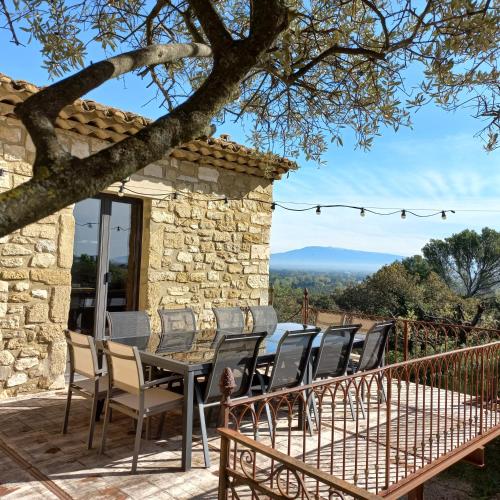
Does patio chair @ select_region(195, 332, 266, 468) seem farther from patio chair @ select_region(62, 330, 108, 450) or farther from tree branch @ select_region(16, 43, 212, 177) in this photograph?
tree branch @ select_region(16, 43, 212, 177)

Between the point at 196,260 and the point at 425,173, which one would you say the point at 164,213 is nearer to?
the point at 196,260

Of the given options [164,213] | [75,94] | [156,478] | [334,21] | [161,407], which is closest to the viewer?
[75,94]

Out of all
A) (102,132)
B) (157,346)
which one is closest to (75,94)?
(157,346)

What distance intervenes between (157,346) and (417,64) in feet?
10.5

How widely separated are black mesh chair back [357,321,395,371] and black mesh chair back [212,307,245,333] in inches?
57.3

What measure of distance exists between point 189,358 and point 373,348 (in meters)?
1.94

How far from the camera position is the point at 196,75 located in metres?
4.35

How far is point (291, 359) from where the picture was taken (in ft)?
12.0

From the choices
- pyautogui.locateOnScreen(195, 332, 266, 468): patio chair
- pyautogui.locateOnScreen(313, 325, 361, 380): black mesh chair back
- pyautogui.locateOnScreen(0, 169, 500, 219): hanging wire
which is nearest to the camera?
pyautogui.locateOnScreen(195, 332, 266, 468): patio chair

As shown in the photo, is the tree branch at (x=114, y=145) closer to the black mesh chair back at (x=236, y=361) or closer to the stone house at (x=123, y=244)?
the black mesh chair back at (x=236, y=361)

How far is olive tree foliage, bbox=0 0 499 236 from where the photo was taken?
1.34 meters

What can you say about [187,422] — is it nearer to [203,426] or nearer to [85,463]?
[203,426]

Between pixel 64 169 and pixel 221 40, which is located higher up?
pixel 221 40

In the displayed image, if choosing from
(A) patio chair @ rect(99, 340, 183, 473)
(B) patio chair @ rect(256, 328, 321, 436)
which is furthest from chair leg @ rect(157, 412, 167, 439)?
(B) patio chair @ rect(256, 328, 321, 436)
